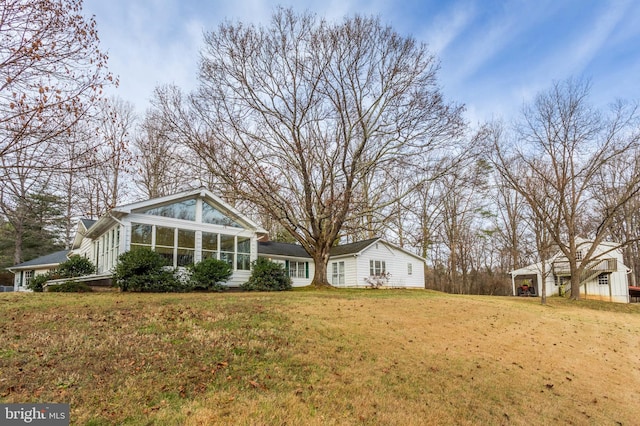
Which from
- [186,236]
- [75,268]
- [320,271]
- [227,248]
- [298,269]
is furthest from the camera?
[298,269]

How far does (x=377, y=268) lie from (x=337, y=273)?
108 inches

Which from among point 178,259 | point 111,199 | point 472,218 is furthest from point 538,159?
point 111,199

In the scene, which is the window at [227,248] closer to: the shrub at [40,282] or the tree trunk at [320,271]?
the tree trunk at [320,271]

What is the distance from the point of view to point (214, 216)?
17734 millimetres

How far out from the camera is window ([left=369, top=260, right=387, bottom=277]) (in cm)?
2428

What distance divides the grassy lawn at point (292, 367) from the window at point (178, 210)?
6638 millimetres

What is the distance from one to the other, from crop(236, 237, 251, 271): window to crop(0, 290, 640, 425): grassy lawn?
8.48 metres

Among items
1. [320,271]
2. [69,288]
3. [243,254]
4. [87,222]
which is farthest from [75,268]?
[320,271]

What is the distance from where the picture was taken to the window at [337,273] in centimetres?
2488

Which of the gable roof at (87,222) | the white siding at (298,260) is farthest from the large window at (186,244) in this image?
the white siding at (298,260)

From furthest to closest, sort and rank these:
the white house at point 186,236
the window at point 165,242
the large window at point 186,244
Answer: the window at point 165,242
the large window at point 186,244
the white house at point 186,236

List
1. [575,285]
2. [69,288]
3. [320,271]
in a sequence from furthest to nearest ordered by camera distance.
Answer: [575,285] → [320,271] → [69,288]

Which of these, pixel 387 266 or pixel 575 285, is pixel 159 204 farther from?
pixel 575 285

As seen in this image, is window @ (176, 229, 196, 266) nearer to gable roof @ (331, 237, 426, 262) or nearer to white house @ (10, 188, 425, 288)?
white house @ (10, 188, 425, 288)
